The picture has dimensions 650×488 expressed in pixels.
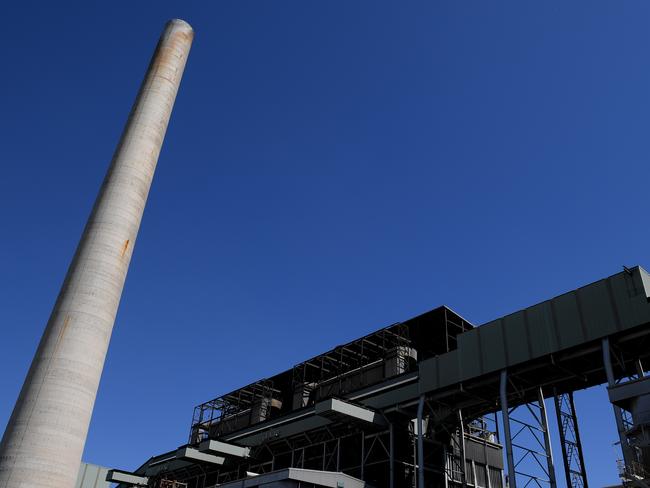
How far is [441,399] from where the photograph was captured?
39094mm

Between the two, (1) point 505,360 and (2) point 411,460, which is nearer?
(1) point 505,360

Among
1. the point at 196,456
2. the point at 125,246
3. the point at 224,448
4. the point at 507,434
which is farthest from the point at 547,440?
the point at 196,456

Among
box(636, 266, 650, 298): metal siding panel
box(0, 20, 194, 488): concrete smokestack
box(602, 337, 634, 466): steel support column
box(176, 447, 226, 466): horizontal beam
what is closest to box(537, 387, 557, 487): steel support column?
box(602, 337, 634, 466): steel support column

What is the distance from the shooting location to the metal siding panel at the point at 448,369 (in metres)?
37.4

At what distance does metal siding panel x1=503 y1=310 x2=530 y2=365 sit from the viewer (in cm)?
3428

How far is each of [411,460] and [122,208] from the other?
1064 inches

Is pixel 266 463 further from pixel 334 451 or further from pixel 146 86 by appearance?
pixel 146 86

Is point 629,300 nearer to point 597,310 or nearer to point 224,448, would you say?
point 597,310

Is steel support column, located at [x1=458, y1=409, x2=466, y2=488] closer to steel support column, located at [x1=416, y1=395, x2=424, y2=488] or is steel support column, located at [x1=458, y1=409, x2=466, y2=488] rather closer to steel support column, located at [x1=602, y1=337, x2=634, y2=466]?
steel support column, located at [x1=416, y1=395, x2=424, y2=488]

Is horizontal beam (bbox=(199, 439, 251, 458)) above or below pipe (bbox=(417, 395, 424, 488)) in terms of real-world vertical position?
above

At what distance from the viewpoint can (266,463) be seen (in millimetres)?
51500

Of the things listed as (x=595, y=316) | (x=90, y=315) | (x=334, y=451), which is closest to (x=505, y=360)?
(x=595, y=316)

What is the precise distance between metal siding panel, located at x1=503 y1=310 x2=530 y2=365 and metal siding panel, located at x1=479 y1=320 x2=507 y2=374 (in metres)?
0.41

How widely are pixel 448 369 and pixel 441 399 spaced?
8.21 ft
